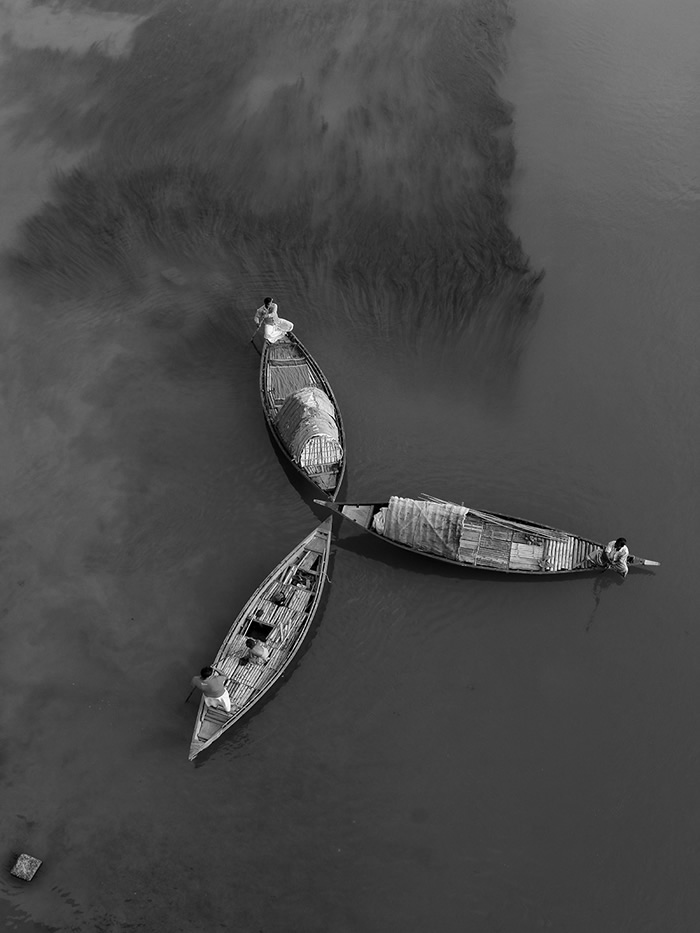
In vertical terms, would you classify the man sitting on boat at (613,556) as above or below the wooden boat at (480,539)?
above

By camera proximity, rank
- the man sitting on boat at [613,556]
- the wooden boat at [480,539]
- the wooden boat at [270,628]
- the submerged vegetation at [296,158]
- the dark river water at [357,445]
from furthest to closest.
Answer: the submerged vegetation at [296,158], the wooden boat at [480,539], the man sitting on boat at [613,556], the wooden boat at [270,628], the dark river water at [357,445]

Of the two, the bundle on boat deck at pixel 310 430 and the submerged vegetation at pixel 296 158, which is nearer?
the bundle on boat deck at pixel 310 430

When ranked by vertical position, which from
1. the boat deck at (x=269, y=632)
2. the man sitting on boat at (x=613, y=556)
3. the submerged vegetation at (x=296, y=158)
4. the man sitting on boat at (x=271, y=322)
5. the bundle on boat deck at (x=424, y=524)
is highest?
the submerged vegetation at (x=296, y=158)

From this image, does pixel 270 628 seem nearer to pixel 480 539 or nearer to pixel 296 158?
pixel 480 539

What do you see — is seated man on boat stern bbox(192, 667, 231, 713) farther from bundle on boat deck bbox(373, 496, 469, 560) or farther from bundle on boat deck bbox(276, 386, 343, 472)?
bundle on boat deck bbox(276, 386, 343, 472)

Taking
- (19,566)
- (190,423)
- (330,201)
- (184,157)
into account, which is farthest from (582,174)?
(19,566)

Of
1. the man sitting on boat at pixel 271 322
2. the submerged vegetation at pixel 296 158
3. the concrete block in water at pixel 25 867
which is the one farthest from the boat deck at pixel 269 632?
the submerged vegetation at pixel 296 158

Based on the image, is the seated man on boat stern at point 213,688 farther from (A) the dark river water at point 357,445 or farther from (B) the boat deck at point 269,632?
(A) the dark river water at point 357,445
